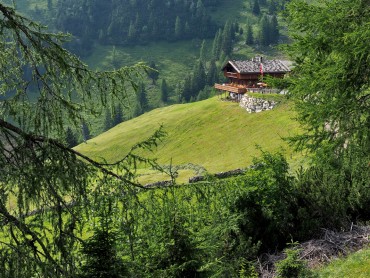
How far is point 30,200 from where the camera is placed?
5.26 meters

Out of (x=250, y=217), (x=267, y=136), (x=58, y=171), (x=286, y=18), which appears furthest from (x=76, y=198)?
(x=267, y=136)

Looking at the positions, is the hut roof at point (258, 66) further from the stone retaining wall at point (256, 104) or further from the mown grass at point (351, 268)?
the mown grass at point (351, 268)

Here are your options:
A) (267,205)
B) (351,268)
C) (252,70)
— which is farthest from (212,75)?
(351,268)

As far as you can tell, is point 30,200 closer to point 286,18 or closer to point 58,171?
point 58,171

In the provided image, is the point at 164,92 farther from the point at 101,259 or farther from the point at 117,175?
the point at 117,175

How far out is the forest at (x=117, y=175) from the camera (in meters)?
5.36

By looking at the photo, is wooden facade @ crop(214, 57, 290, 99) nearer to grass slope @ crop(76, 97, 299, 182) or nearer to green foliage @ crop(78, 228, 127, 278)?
grass slope @ crop(76, 97, 299, 182)

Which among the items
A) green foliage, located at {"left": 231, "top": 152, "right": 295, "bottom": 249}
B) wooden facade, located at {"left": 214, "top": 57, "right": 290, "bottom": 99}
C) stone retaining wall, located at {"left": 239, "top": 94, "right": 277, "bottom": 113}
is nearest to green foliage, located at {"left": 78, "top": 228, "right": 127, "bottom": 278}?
green foliage, located at {"left": 231, "top": 152, "right": 295, "bottom": 249}

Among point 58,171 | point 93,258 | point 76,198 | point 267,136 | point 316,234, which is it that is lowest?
point 267,136

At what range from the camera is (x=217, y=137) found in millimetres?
58562

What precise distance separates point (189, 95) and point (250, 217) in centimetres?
15591

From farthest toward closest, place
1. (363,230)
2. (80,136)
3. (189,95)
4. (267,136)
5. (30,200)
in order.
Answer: (189,95), (267,136), (363,230), (80,136), (30,200)

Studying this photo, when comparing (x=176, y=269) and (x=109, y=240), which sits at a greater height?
(x=109, y=240)

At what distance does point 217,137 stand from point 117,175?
5275cm
